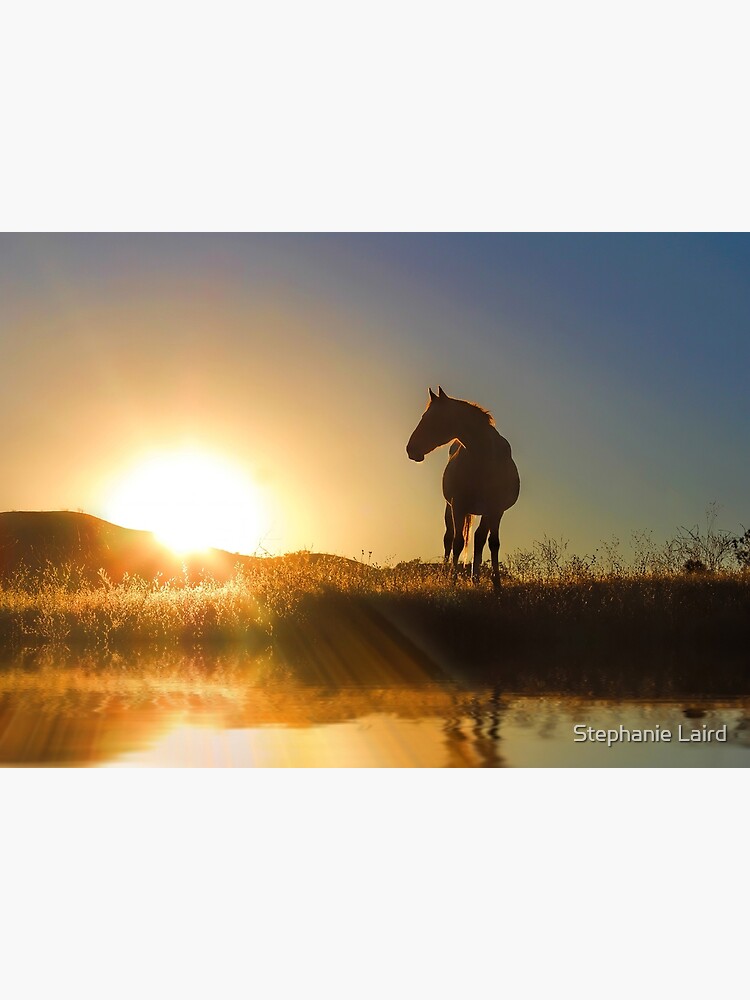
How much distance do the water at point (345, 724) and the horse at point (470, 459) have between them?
553 cm

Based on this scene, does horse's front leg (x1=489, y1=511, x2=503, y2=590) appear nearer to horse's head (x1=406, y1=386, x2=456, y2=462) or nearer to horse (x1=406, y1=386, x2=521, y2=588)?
horse (x1=406, y1=386, x2=521, y2=588)

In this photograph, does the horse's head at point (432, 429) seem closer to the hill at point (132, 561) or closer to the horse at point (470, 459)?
the horse at point (470, 459)

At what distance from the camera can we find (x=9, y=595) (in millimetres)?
15016

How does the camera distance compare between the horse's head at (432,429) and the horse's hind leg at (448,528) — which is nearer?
the horse's head at (432,429)

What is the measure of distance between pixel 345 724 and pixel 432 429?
818 cm

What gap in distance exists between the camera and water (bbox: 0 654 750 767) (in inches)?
265

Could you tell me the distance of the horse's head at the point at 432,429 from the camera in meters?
15.2

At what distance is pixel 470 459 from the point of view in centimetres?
1550

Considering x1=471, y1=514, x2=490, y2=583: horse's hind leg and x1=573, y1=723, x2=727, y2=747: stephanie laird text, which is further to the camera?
x1=471, y1=514, x2=490, y2=583: horse's hind leg

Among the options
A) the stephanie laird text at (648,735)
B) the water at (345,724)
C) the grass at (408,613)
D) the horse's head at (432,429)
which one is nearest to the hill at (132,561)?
the grass at (408,613)

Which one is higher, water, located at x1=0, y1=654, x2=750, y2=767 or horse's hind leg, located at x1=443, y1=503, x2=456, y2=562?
horse's hind leg, located at x1=443, y1=503, x2=456, y2=562

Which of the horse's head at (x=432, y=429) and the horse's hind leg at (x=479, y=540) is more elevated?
the horse's head at (x=432, y=429)

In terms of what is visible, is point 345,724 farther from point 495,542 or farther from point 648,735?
point 495,542

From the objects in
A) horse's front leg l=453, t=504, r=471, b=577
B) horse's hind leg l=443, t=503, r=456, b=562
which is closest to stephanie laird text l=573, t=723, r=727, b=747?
horse's front leg l=453, t=504, r=471, b=577
